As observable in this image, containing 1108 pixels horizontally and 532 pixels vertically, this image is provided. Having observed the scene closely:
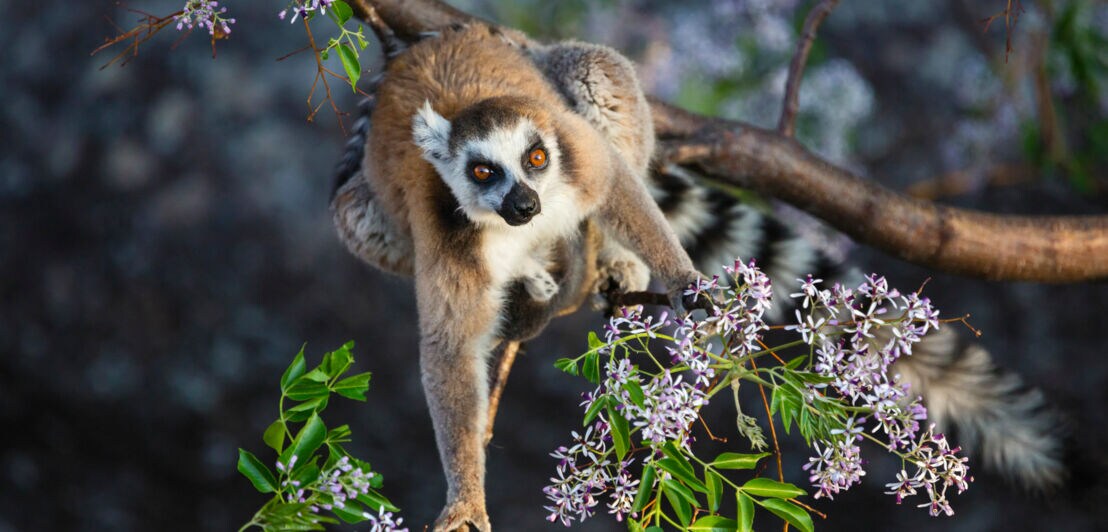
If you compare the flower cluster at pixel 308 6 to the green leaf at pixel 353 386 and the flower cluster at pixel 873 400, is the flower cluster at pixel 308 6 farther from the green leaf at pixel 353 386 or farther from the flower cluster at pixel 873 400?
the flower cluster at pixel 873 400

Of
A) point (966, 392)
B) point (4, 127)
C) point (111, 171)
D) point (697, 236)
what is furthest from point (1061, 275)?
point (4, 127)

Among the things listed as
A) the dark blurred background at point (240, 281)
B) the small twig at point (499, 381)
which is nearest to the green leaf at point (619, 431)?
the small twig at point (499, 381)

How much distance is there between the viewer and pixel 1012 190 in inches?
250

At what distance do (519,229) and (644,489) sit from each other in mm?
1239

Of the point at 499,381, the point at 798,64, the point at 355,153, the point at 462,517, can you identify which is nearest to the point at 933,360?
the point at 798,64

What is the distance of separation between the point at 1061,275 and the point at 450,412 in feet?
7.46

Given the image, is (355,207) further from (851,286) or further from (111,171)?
(111,171)

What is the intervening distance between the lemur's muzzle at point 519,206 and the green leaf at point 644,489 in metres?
1.00

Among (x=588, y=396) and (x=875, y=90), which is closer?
(x=588, y=396)

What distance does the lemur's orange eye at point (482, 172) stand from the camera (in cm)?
256

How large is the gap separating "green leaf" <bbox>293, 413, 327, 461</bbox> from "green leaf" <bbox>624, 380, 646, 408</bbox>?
0.52m

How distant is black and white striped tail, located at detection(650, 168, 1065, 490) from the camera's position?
10.1 ft

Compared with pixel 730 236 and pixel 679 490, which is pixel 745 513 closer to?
pixel 679 490

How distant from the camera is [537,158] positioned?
2.57 metres
